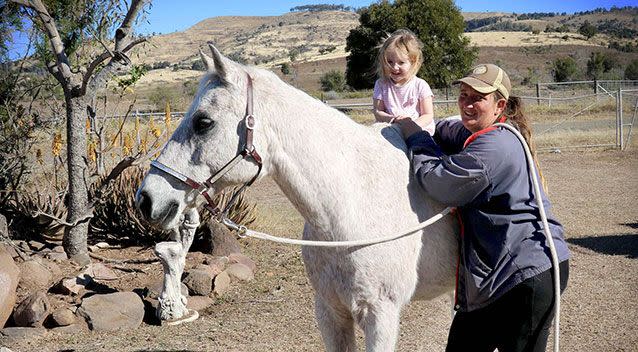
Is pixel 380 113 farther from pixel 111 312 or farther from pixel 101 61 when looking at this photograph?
pixel 101 61

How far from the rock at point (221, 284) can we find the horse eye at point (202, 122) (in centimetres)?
421

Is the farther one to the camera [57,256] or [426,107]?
[57,256]

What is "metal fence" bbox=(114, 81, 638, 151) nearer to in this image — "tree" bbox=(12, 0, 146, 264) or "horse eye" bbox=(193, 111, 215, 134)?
"tree" bbox=(12, 0, 146, 264)

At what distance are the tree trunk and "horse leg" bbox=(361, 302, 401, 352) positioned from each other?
485cm

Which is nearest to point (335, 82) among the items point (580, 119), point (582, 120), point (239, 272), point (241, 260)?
point (580, 119)

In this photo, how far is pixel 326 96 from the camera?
40.1 metres

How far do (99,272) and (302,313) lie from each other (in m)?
2.30

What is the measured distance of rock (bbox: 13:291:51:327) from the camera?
209 inches

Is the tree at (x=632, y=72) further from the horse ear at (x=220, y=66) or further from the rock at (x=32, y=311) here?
the horse ear at (x=220, y=66)

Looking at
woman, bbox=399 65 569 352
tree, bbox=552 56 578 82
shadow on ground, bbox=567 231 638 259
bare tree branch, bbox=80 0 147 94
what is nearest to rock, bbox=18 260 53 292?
bare tree branch, bbox=80 0 147 94

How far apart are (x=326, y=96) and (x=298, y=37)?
3574 inches

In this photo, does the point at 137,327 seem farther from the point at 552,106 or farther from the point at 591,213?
the point at 552,106

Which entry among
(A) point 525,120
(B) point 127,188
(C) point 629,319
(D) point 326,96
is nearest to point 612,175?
(C) point 629,319

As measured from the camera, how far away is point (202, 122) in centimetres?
241
